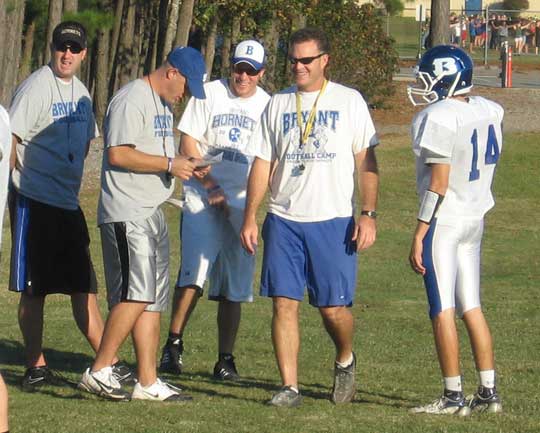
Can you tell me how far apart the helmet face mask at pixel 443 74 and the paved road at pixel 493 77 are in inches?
1112

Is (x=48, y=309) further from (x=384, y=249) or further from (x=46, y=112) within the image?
(x=384, y=249)

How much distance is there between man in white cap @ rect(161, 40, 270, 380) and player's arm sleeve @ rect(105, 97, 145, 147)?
1061mm

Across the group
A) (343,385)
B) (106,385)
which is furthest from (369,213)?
(106,385)

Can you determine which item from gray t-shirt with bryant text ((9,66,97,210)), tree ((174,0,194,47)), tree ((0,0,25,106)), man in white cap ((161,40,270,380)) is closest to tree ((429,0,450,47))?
tree ((174,0,194,47))

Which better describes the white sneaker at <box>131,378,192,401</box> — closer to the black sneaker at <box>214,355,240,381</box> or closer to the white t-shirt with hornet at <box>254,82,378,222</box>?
the black sneaker at <box>214,355,240,381</box>

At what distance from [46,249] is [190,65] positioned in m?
1.47

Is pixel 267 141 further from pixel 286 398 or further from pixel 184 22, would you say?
pixel 184 22

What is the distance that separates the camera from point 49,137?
8094 millimetres

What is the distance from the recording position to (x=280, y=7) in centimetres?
2753

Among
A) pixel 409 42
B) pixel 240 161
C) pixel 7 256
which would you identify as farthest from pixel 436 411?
pixel 409 42

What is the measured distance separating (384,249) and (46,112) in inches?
340

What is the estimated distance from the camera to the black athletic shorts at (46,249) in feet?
26.9

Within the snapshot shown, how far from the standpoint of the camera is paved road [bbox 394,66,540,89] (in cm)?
3831

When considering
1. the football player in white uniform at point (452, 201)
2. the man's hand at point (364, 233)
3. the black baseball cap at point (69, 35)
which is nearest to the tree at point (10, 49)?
the black baseball cap at point (69, 35)
